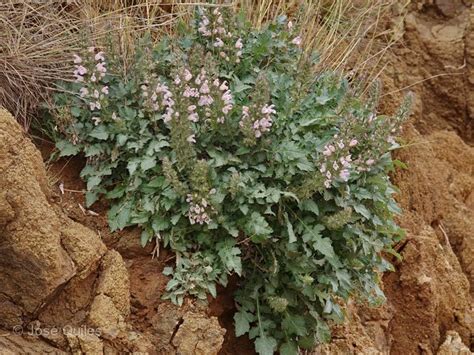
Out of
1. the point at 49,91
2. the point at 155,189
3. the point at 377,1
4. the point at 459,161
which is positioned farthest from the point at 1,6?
the point at 459,161

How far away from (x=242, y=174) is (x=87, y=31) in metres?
0.99

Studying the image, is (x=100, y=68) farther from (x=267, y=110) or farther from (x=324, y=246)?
(x=324, y=246)

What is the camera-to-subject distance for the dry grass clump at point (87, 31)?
372 cm

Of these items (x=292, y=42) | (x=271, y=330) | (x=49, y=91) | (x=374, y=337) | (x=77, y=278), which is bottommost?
(x=374, y=337)

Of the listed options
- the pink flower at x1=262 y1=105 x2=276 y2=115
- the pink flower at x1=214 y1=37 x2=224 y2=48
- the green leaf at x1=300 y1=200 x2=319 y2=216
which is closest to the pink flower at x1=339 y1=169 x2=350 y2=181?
Result: the green leaf at x1=300 y1=200 x2=319 y2=216

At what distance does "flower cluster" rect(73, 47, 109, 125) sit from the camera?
3.58 m

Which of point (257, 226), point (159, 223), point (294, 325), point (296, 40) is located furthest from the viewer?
point (296, 40)


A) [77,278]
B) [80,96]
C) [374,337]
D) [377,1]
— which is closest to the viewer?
[77,278]

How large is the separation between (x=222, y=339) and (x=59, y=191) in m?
0.99

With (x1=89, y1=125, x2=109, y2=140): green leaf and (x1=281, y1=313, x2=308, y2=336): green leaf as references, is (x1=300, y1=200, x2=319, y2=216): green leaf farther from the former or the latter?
(x1=89, y1=125, x2=109, y2=140): green leaf

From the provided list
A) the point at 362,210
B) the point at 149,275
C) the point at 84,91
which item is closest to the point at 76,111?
the point at 84,91

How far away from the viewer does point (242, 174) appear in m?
3.46

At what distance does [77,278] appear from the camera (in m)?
3.21

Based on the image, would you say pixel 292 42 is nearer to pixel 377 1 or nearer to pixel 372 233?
pixel 372 233
